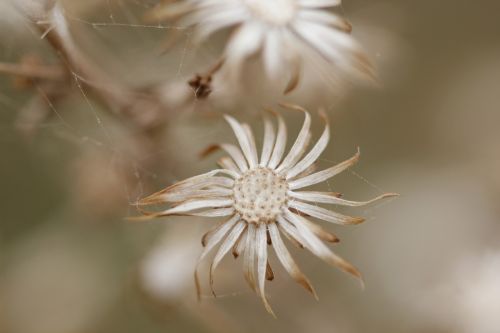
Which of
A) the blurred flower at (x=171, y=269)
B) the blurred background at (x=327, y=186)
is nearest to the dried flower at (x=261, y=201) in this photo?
the blurred background at (x=327, y=186)

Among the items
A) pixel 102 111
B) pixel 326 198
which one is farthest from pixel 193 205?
pixel 102 111

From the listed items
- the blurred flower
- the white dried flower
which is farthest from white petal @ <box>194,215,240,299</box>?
the blurred flower

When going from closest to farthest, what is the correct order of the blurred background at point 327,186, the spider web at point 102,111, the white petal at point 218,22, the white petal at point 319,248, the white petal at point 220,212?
the white petal at point 319,248
the white petal at point 220,212
the white petal at point 218,22
the spider web at point 102,111
the blurred background at point 327,186

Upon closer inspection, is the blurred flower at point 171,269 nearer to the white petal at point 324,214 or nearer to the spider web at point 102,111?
the spider web at point 102,111

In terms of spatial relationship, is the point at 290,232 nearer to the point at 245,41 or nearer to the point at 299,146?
the point at 299,146

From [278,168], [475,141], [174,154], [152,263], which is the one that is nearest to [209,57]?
[174,154]
